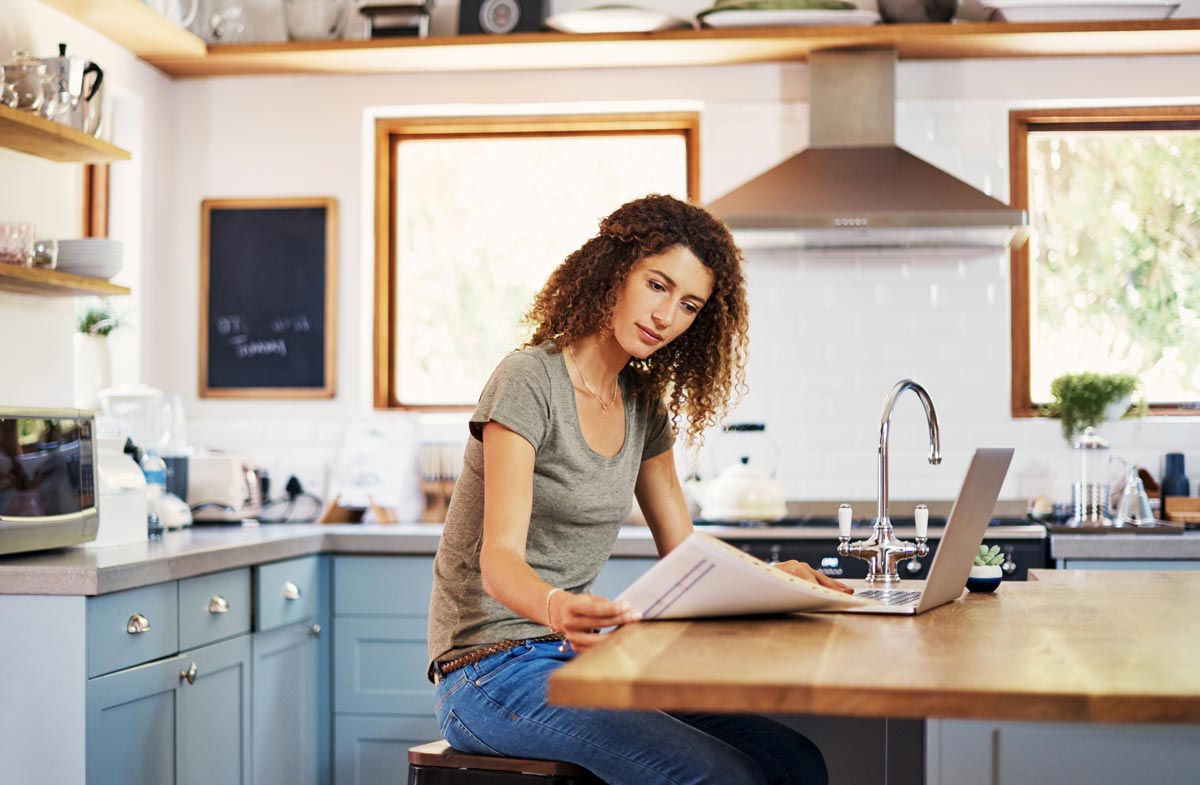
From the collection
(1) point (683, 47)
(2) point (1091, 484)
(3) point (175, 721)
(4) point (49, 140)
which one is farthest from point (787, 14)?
(3) point (175, 721)

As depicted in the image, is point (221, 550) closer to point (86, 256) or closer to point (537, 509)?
point (86, 256)

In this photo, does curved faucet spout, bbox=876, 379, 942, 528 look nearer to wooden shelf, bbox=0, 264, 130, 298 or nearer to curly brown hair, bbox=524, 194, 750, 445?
curly brown hair, bbox=524, 194, 750, 445

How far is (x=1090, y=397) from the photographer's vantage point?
3793mm

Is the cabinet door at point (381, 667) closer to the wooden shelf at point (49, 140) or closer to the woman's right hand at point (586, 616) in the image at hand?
the wooden shelf at point (49, 140)

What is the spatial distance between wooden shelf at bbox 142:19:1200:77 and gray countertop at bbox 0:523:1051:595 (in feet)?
A: 4.55

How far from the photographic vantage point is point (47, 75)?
2.91 m

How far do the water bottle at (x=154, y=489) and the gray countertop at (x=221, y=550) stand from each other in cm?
4

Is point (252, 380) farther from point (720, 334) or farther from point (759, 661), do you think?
point (759, 661)

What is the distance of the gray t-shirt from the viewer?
6.31 feet

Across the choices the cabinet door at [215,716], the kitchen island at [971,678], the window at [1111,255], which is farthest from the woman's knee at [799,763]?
the window at [1111,255]

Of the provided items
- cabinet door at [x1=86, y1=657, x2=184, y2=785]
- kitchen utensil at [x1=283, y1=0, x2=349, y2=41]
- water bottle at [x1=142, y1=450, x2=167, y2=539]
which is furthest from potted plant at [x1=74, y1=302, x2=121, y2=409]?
cabinet door at [x1=86, y1=657, x2=184, y2=785]

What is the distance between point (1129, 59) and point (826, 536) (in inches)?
70.0

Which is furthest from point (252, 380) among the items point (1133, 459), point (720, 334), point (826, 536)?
point (1133, 459)

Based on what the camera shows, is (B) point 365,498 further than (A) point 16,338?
Yes
